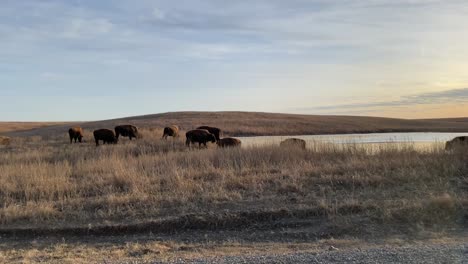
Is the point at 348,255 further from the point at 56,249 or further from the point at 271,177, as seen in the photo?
the point at 271,177

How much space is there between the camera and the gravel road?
688 cm

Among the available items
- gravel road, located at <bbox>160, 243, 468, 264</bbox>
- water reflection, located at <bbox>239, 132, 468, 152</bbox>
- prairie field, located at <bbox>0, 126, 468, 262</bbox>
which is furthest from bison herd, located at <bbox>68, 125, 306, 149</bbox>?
gravel road, located at <bbox>160, 243, 468, 264</bbox>

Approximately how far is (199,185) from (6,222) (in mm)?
5119

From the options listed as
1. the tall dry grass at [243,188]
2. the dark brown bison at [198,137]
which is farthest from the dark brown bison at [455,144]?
the dark brown bison at [198,137]

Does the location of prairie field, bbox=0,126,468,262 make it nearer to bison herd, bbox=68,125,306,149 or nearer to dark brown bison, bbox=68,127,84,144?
bison herd, bbox=68,125,306,149

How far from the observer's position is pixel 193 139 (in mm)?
30984

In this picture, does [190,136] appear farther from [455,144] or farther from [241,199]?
[241,199]

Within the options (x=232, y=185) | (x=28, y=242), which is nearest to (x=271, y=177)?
(x=232, y=185)

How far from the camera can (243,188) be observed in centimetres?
1378

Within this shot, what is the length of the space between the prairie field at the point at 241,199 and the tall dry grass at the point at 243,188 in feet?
A: 0.10

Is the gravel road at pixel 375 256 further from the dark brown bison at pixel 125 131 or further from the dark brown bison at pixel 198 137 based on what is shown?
the dark brown bison at pixel 125 131

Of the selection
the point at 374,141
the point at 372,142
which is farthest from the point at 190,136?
the point at 374,141

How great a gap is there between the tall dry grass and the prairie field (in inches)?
1.2

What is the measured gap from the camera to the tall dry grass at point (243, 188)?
11.0 meters
